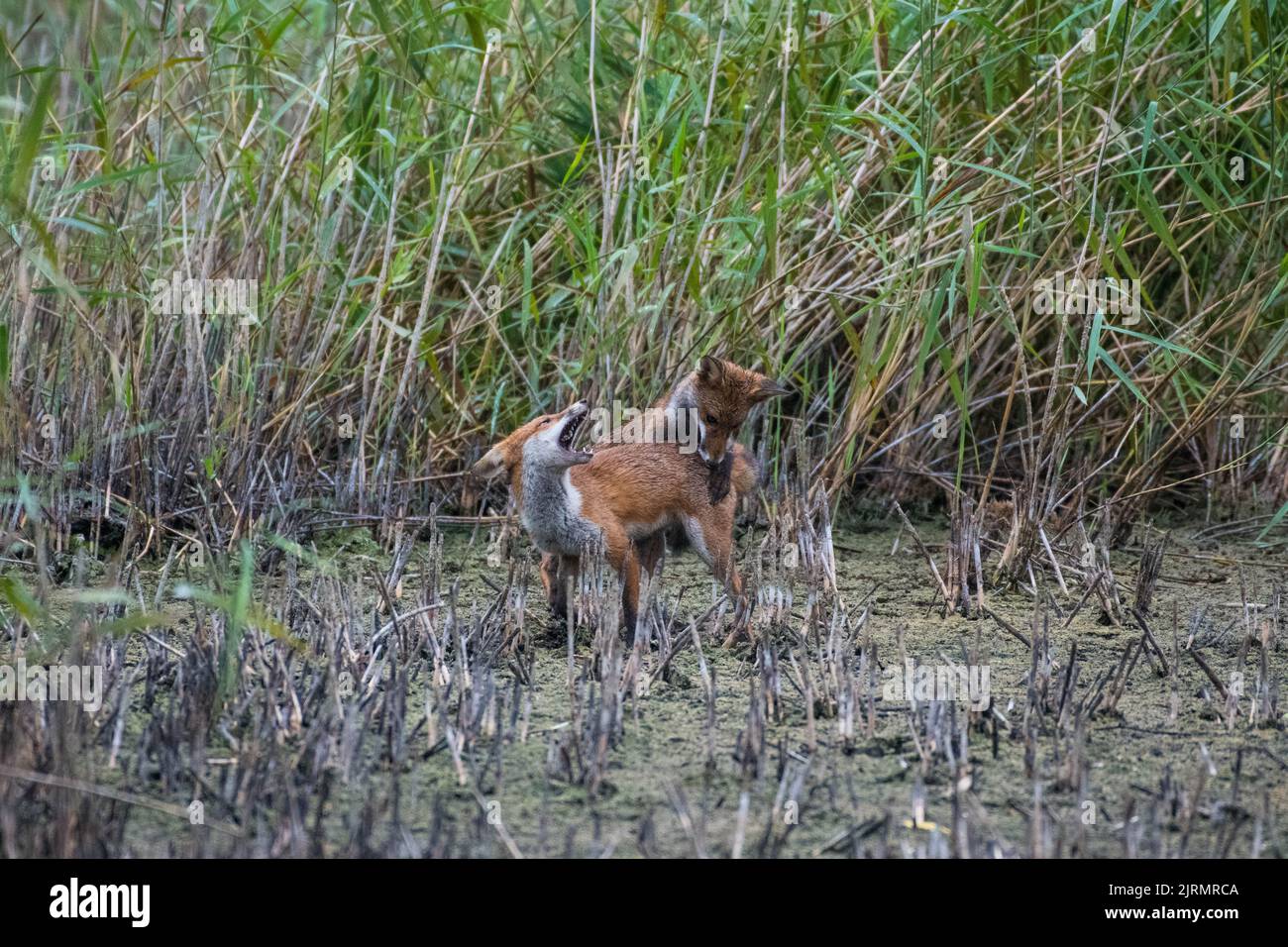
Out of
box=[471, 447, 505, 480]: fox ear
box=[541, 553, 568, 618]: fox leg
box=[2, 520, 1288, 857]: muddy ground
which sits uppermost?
box=[471, 447, 505, 480]: fox ear

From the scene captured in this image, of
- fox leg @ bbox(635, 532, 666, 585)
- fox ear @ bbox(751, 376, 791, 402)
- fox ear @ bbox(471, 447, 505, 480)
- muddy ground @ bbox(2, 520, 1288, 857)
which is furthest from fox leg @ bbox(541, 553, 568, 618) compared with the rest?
fox ear @ bbox(751, 376, 791, 402)

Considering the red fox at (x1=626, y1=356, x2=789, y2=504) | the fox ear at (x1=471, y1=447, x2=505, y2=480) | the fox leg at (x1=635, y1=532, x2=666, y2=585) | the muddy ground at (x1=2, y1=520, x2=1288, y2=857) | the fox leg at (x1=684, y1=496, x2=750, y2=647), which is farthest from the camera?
the fox leg at (x1=635, y1=532, x2=666, y2=585)

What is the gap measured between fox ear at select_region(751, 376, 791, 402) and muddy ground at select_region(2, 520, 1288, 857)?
1168 millimetres

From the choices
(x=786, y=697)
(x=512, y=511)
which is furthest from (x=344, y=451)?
(x=786, y=697)

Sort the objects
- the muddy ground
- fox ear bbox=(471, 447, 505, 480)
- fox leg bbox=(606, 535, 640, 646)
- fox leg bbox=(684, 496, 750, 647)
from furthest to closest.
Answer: fox leg bbox=(684, 496, 750, 647), fox ear bbox=(471, 447, 505, 480), fox leg bbox=(606, 535, 640, 646), the muddy ground

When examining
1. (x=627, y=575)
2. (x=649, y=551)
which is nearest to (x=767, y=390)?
(x=649, y=551)

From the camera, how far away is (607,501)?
5.75 m

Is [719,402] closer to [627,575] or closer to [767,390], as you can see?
[767,390]

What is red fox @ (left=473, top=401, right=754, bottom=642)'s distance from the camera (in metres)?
5.44

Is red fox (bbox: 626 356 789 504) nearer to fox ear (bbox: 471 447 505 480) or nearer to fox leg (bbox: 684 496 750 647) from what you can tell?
fox leg (bbox: 684 496 750 647)

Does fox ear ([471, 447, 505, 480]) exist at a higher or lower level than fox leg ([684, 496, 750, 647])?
higher

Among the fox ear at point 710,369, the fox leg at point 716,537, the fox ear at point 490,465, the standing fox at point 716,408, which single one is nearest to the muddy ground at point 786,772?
the fox ear at point 490,465

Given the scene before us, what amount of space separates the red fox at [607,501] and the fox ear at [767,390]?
1.23ft

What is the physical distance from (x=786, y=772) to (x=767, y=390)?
2.57m
